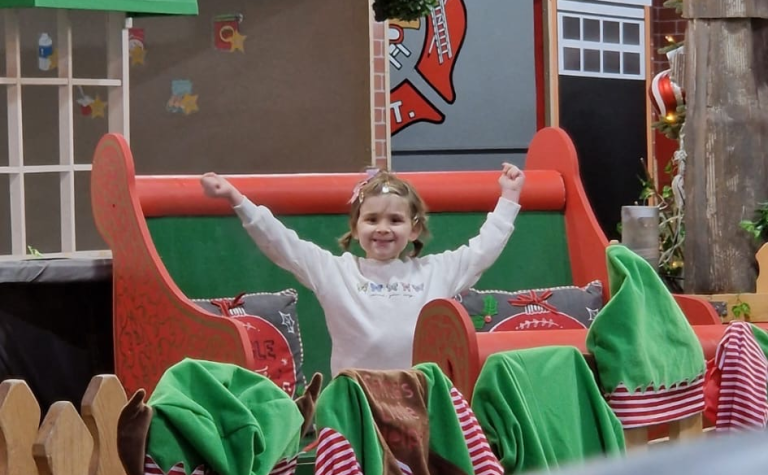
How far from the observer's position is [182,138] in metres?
6.19

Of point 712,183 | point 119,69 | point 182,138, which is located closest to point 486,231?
point 712,183

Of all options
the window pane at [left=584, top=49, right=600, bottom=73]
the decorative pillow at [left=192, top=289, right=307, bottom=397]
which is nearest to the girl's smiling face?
the decorative pillow at [left=192, top=289, right=307, bottom=397]

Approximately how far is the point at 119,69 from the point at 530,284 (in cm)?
186

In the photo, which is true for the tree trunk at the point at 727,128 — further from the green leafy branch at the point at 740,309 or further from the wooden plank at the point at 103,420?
the wooden plank at the point at 103,420

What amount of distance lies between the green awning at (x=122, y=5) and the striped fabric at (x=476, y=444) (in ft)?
11.1

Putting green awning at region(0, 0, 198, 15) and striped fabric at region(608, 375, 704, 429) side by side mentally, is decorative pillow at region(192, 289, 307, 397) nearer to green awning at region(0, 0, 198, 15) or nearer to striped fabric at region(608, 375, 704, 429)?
green awning at region(0, 0, 198, 15)

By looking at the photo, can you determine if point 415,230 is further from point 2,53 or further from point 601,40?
point 601,40

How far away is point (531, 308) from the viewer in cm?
378

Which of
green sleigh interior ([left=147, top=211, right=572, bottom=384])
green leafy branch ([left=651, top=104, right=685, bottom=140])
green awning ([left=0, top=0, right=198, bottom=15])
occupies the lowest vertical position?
green sleigh interior ([left=147, top=211, right=572, bottom=384])

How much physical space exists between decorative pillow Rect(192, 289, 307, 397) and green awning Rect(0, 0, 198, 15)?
1.53 meters

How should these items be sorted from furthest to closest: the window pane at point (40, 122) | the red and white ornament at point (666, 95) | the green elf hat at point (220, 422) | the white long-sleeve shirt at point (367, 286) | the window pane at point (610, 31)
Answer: the window pane at point (610, 31) < the window pane at point (40, 122) < the red and white ornament at point (666, 95) < the white long-sleeve shirt at point (367, 286) < the green elf hat at point (220, 422)

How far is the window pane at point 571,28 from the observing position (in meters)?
7.36

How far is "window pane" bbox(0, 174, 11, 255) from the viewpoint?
5.11 m

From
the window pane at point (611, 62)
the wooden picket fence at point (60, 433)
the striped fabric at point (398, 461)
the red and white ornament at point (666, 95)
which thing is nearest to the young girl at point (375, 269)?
the wooden picket fence at point (60, 433)
